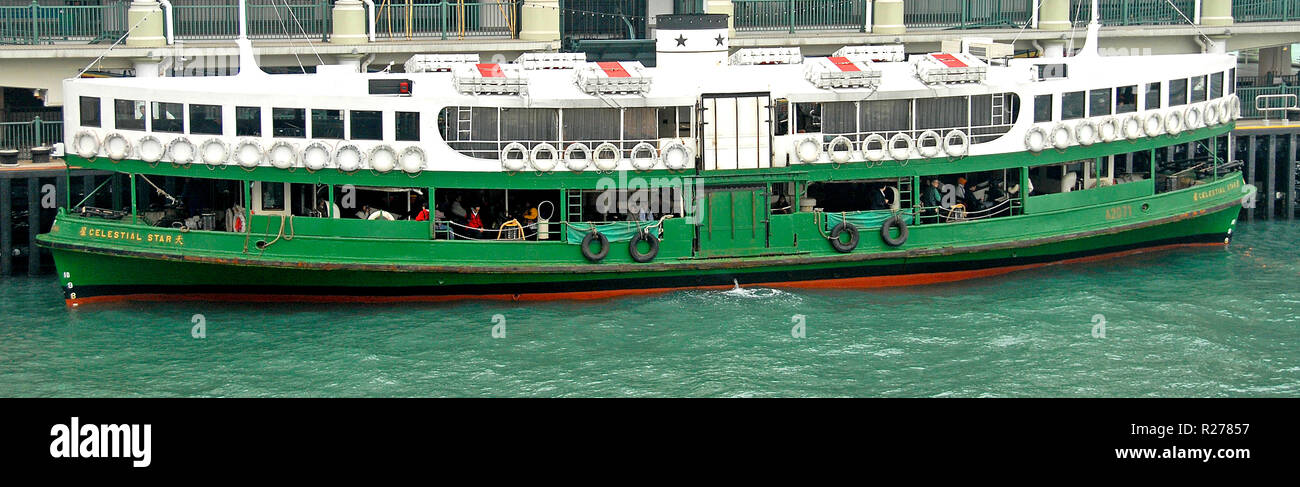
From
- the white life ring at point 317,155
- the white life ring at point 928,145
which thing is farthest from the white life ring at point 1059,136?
the white life ring at point 317,155

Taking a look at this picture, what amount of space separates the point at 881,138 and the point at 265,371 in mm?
11400

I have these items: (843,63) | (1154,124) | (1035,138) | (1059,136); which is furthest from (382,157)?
(1154,124)

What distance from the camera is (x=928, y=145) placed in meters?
31.8

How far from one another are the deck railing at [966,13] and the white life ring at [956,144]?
1163 cm

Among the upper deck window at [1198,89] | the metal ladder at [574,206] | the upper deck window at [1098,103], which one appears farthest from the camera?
the upper deck window at [1198,89]

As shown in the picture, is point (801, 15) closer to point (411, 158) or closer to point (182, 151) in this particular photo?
point (411, 158)

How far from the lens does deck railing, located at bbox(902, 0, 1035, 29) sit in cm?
4319

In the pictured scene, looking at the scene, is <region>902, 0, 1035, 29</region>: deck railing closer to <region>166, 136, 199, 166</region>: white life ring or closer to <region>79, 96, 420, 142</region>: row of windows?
<region>79, 96, 420, 142</region>: row of windows

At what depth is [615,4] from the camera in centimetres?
4594

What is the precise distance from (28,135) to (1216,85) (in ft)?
76.5

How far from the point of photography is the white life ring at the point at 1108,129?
108 feet

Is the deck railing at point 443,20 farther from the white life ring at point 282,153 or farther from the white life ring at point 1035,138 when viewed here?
the white life ring at point 1035,138

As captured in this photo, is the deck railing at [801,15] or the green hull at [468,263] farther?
the deck railing at [801,15]
